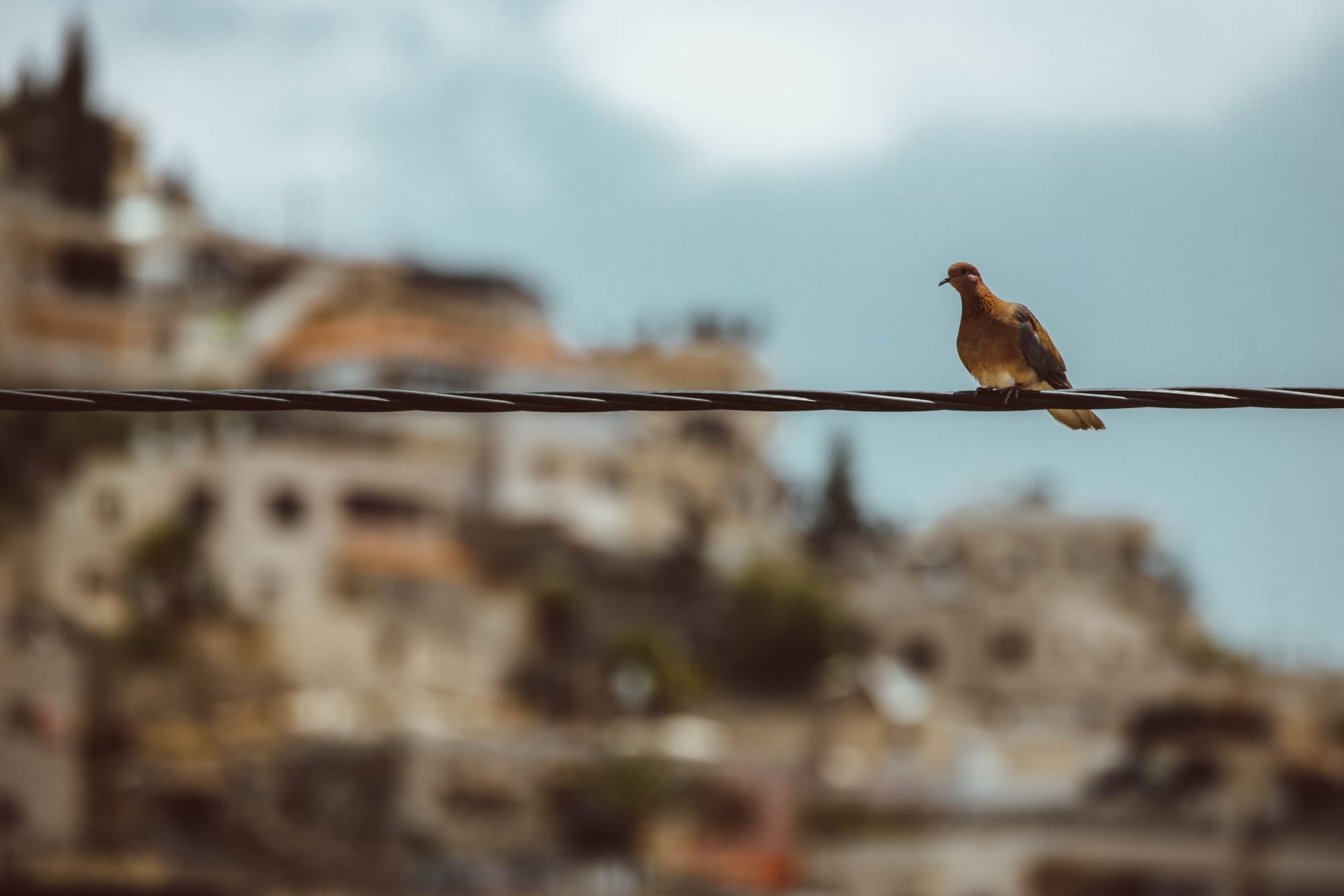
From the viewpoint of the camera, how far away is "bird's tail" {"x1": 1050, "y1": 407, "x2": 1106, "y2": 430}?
6004mm

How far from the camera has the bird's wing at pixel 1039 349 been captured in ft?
21.4

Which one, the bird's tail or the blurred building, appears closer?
the bird's tail

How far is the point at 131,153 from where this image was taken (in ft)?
252

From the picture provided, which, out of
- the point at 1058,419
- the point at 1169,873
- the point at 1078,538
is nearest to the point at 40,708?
the point at 1169,873

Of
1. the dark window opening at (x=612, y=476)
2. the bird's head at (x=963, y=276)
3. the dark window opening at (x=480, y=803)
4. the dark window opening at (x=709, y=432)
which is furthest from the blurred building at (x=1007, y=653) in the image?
the bird's head at (x=963, y=276)

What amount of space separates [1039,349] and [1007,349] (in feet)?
0.36

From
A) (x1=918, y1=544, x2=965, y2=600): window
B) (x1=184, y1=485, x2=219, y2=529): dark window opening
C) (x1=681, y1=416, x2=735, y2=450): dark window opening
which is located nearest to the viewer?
(x1=184, y1=485, x2=219, y2=529): dark window opening

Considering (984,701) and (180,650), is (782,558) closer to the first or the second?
(984,701)

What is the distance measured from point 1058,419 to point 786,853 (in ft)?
162

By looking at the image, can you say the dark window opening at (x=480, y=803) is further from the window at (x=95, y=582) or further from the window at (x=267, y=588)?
the window at (x=95, y=582)

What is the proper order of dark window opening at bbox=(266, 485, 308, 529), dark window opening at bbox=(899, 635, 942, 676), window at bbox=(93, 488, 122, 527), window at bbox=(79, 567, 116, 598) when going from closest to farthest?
window at bbox=(79, 567, 116, 598) → window at bbox=(93, 488, 122, 527) → dark window opening at bbox=(266, 485, 308, 529) → dark window opening at bbox=(899, 635, 942, 676)

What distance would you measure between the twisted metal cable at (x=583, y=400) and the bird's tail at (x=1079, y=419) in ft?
2.50

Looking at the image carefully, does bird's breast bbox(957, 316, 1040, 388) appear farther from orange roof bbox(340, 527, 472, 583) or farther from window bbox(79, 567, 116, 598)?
window bbox(79, 567, 116, 598)

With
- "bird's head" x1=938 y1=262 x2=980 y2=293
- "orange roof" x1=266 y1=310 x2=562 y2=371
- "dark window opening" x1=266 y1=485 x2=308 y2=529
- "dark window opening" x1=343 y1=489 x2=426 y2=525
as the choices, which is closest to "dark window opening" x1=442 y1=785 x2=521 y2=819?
"dark window opening" x1=266 y1=485 x2=308 y2=529
